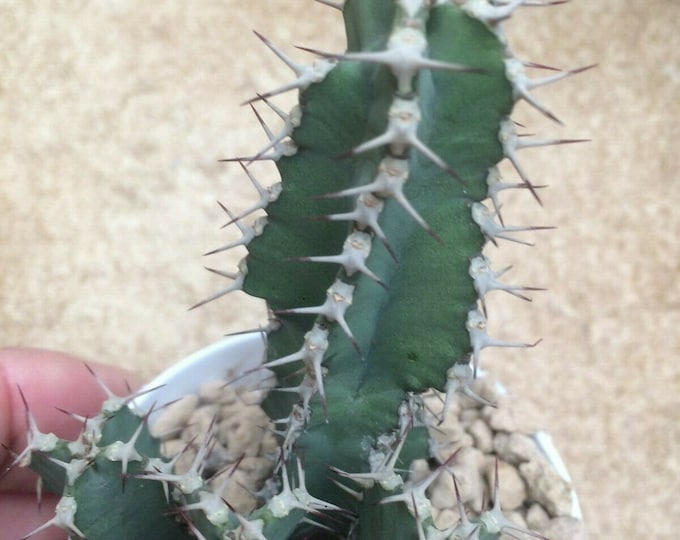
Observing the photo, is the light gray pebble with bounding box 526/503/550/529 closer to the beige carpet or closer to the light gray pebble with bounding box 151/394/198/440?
the beige carpet

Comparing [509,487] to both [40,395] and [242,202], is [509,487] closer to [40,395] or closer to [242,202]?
[40,395]

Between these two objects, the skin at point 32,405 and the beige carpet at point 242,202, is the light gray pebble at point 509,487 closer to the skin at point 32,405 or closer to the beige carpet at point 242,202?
the beige carpet at point 242,202

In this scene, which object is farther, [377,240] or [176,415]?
[176,415]

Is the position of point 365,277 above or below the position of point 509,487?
above

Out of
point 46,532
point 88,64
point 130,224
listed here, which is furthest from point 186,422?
point 88,64

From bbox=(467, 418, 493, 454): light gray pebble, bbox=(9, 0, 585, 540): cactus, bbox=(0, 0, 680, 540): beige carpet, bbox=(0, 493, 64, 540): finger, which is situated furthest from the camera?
bbox=(0, 0, 680, 540): beige carpet

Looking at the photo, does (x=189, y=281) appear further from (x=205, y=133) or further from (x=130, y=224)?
(x=205, y=133)

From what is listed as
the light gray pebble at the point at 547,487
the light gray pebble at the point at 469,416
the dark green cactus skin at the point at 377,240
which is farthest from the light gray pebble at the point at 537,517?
the dark green cactus skin at the point at 377,240

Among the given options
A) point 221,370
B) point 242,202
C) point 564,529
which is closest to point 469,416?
point 564,529

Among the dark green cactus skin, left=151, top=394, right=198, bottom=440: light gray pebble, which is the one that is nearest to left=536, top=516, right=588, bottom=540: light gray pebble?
the dark green cactus skin
